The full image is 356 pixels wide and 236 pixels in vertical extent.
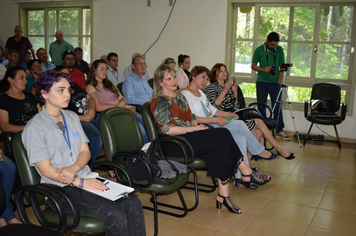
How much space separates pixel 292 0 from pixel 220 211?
4.22 metres

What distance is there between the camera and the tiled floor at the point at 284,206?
2623 millimetres

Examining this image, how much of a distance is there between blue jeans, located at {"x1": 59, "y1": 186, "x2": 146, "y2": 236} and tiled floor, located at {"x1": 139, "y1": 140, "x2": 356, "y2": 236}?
62 cm

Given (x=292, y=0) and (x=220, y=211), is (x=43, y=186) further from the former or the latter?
(x=292, y=0)

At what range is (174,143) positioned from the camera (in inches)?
108

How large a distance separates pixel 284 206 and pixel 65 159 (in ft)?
6.54

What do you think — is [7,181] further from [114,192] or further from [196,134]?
[196,134]

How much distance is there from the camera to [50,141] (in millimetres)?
1903

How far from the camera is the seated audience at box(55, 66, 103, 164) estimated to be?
3328 millimetres

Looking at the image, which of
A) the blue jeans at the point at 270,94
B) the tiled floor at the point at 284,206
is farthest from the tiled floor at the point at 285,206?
the blue jeans at the point at 270,94

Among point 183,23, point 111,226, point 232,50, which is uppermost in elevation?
point 183,23

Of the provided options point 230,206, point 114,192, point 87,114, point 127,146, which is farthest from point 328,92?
point 114,192

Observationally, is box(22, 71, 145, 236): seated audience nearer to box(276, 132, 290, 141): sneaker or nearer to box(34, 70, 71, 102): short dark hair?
box(34, 70, 71, 102): short dark hair

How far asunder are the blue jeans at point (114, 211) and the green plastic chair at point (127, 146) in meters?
0.36

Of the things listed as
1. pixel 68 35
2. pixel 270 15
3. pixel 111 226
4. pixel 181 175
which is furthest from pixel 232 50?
pixel 111 226
